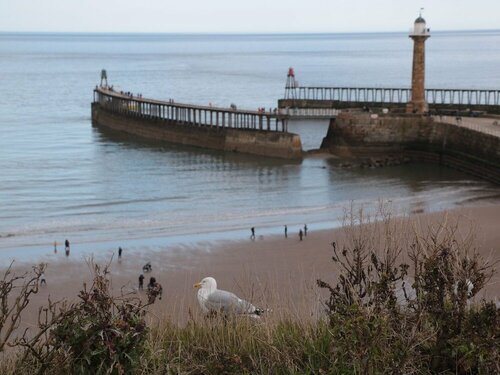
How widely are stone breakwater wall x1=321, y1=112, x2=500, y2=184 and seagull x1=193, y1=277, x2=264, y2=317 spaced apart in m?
30.2

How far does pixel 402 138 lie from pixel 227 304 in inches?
1385

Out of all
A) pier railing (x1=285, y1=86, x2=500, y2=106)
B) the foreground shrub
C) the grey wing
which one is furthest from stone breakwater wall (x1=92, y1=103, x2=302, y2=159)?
the foreground shrub

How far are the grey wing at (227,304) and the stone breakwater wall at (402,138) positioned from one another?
3037 centimetres

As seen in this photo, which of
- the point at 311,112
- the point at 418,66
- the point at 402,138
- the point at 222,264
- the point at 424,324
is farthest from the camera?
the point at 311,112

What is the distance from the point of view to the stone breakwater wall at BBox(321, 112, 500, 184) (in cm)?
3941

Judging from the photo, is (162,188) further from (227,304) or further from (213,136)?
(227,304)

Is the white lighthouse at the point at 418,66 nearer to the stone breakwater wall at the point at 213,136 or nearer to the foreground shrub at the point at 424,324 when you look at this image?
the stone breakwater wall at the point at 213,136

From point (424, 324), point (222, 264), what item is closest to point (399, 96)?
point (222, 264)

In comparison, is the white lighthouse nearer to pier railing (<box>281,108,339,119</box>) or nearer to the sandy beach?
pier railing (<box>281,108,339,119</box>)

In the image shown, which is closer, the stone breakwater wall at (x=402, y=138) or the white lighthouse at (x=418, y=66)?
the stone breakwater wall at (x=402, y=138)

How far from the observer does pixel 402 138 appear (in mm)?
43156

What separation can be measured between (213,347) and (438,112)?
138 ft

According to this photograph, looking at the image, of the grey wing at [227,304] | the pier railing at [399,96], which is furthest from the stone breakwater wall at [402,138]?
the grey wing at [227,304]

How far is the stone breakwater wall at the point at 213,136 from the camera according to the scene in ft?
145
